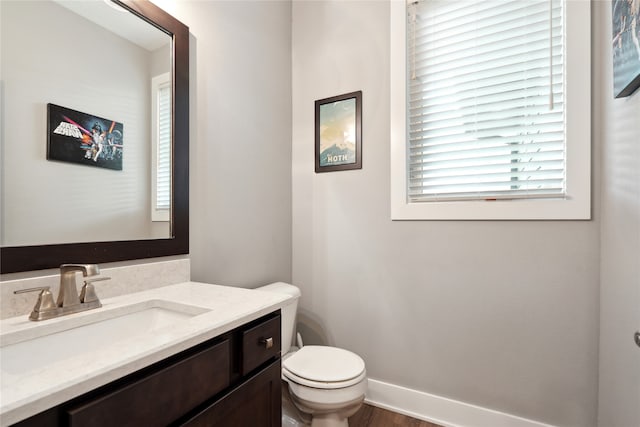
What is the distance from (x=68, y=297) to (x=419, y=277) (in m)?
1.56

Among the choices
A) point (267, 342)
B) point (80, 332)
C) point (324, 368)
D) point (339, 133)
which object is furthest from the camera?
point (339, 133)

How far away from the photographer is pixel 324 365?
143cm

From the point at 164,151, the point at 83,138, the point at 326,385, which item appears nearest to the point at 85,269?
the point at 83,138

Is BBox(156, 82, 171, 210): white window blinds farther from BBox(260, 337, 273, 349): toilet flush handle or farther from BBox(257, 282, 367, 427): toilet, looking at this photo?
BBox(257, 282, 367, 427): toilet

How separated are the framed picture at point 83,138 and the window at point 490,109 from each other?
1361 mm

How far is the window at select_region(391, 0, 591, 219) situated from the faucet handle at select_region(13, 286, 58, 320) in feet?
5.01

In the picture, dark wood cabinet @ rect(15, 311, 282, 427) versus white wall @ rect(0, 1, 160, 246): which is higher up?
white wall @ rect(0, 1, 160, 246)

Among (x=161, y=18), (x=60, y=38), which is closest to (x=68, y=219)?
(x=60, y=38)

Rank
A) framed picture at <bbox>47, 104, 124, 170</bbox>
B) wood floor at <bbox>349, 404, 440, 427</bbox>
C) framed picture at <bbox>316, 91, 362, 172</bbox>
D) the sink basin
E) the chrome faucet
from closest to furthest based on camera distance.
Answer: the sink basin → the chrome faucet → framed picture at <bbox>47, 104, 124, 170</bbox> → wood floor at <bbox>349, 404, 440, 427</bbox> → framed picture at <bbox>316, 91, 362, 172</bbox>

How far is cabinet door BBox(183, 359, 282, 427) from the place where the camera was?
0.78 metres

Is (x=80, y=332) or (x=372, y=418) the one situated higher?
(x=80, y=332)

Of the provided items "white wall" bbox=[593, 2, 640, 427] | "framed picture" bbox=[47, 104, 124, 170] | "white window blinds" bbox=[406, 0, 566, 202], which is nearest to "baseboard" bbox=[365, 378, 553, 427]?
"white wall" bbox=[593, 2, 640, 427]

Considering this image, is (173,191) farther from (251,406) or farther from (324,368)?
(324,368)

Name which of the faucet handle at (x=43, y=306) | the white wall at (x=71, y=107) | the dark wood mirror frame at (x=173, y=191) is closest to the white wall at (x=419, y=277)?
the dark wood mirror frame at (x=173, y=191)
